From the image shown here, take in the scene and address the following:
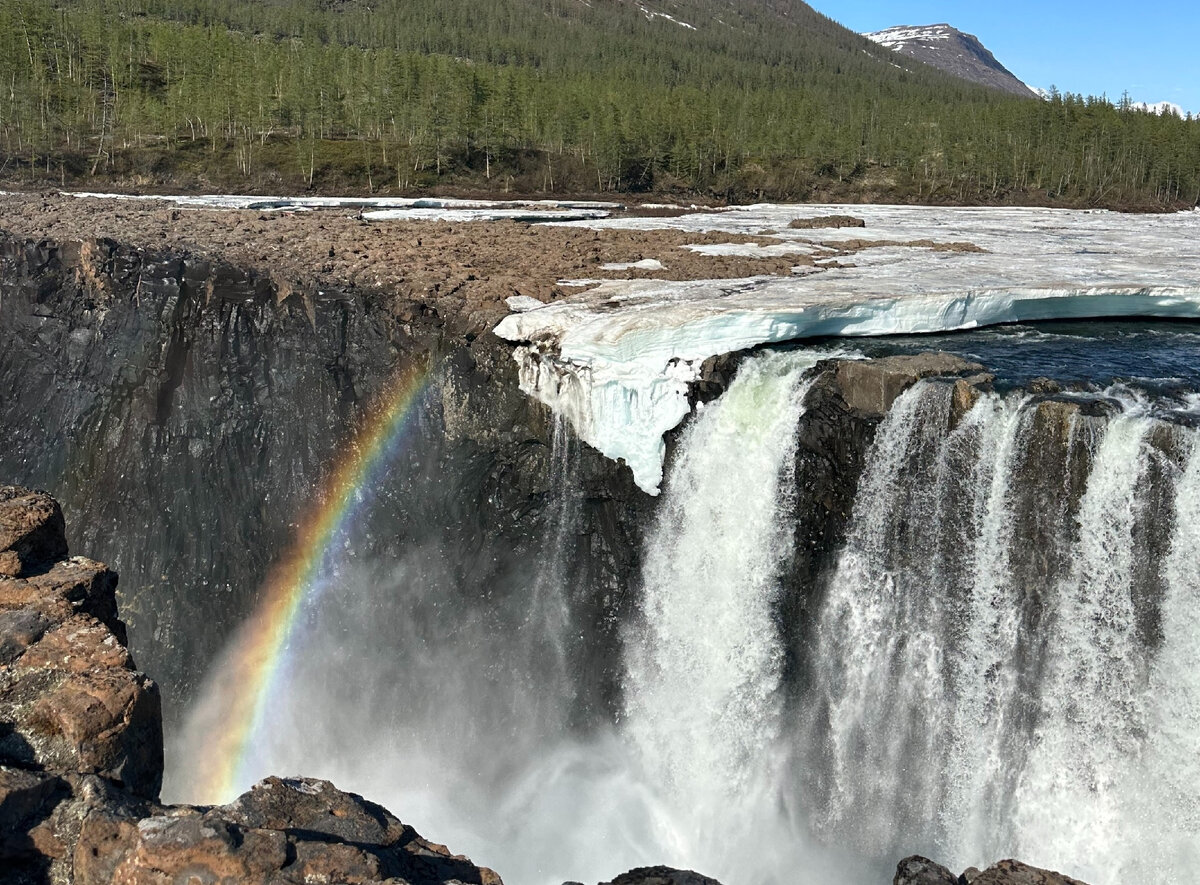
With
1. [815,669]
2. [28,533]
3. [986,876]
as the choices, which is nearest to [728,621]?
[815,669]

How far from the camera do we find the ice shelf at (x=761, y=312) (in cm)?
1862

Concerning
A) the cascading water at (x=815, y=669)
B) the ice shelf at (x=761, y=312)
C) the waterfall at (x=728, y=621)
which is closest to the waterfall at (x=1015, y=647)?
the cascading water at (x=815, y=669)

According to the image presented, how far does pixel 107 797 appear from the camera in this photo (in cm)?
723

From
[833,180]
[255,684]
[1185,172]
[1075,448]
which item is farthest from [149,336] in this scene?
[1185,172]

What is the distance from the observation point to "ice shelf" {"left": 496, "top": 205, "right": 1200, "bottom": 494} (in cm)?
1862

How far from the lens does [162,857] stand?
6.53 meters

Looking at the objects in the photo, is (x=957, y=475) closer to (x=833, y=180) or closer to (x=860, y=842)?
(x=860, y=842)

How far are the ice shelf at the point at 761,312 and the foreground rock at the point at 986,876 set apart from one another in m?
10.5

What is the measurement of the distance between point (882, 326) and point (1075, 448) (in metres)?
6.70

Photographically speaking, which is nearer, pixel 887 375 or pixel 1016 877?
pixel 1016 877

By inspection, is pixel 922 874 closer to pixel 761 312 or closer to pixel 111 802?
pixel 111 802

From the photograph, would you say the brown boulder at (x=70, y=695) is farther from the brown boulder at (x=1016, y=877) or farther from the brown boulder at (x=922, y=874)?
the brown boulder at (x=1016, y=877)

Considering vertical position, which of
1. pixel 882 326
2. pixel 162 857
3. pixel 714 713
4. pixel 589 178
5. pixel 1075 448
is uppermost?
pixel 589 178

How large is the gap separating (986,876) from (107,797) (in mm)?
7569
